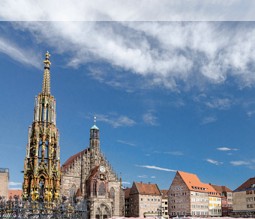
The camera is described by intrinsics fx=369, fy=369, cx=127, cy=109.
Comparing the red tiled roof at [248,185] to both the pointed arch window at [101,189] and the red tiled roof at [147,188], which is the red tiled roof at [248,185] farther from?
the pointed arch window at [101,189]

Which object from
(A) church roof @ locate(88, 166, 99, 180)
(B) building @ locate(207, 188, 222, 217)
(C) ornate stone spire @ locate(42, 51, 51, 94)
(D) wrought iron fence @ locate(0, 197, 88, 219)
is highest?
(C) ornate stone spire @ locate(42, 51, 51, 94)

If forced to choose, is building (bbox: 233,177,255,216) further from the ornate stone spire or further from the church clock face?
the ornate stone spire

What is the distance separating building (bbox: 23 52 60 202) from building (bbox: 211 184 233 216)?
79169mm

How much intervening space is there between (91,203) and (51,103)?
33.7 metres

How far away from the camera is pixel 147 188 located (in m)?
100

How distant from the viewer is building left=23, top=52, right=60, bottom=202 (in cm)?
4366

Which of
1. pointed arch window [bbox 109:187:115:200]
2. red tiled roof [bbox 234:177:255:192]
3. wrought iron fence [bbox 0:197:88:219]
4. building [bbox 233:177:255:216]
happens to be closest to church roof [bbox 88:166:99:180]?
pointed arch window [bbox 109:187:115:200]

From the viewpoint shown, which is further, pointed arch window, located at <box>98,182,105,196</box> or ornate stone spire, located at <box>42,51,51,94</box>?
pointed arch window, located at <box>98,182,105,196</box>

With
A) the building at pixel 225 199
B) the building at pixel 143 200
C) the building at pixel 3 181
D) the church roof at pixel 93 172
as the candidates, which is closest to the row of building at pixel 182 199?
the building at pixel 143 200

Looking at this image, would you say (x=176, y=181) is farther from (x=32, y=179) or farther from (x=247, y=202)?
(x=32, y=179)

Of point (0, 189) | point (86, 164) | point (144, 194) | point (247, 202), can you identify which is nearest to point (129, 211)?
point (144, 194)

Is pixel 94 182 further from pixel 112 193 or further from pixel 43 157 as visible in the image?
pixel 43 157

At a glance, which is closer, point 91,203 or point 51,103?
point 51,103

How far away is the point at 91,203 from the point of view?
76.1 metres
